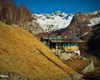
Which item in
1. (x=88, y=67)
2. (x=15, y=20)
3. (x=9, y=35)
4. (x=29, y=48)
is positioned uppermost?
(x=15, y=20)

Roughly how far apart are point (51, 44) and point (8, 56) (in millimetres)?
46539

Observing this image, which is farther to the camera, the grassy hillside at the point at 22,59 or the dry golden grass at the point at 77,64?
the dry golden grass at the point at 77,64

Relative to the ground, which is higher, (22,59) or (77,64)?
(22,59)

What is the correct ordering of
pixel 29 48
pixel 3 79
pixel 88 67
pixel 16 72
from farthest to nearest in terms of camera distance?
pixel 88 67
pixel 29 48
pixel 16 72
pixel 3 79

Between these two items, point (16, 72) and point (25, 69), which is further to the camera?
point (25, 69)

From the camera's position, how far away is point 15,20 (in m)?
69.4

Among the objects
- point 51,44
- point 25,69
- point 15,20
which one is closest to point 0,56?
point 25,69

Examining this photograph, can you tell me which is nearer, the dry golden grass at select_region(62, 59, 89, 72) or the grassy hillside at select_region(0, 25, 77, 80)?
the grassy hillside at select_region(0, 25, 77, 80)

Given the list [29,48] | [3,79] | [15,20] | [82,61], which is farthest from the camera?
[15,20]

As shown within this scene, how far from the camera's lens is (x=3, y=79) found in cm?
2595

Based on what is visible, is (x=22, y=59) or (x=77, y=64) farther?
(x=77, y=64)

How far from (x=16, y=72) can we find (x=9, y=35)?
15.6m

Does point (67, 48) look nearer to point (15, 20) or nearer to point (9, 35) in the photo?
point (15, 20)

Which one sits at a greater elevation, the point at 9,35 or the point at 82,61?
the point at 9,35
